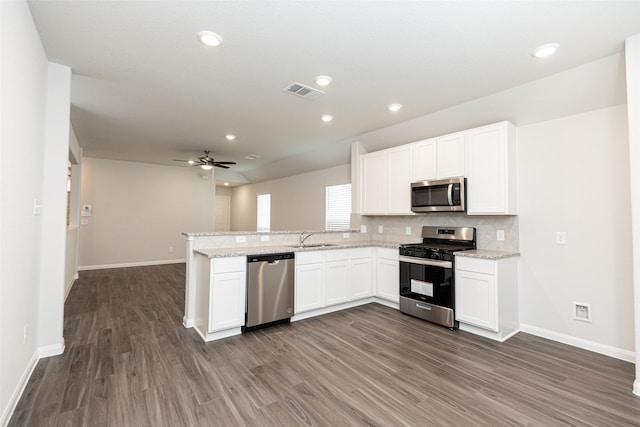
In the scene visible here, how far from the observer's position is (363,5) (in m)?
1.92

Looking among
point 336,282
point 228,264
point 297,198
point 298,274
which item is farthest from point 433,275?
point 297,198

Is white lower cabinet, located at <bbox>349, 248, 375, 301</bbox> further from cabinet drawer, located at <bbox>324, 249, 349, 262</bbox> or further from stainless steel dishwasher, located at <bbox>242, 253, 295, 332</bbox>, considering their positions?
stainless steel dishwasher, located at <bbox>242, 253, 295, 332</bbox>

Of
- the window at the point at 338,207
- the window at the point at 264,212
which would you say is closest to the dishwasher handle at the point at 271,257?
the window at the point at 338,207

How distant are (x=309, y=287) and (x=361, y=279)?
36.5 inches

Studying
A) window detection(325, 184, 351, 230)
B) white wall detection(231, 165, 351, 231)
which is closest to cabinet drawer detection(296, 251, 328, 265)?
window detection(325, 184, 351, 230)

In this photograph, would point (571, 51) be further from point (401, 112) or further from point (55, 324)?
point (55, 324)

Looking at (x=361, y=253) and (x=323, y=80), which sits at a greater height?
(x=323, y=80)

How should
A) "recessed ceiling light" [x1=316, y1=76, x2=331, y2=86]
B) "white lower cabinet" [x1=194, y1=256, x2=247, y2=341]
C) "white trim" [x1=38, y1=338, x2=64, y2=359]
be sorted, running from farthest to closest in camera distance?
"white lower cabinet" [x1=194, y1=256, x2=247, y2=341], "recessed ceiling light" [x1=316, y1=76, x2=331, y2=86], "white trim" [x1=38, y1=338, x2=64, y2=359]

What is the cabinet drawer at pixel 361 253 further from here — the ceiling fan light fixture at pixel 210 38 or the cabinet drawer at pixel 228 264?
the ceiling fan light fixture at pixel 210 38

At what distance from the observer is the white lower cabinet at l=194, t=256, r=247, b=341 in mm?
3107

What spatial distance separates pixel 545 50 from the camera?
7.88 ft

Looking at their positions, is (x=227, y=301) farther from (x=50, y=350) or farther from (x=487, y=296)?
(x=487, y=296)

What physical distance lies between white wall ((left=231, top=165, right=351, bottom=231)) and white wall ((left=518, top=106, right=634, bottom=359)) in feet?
Answer: 10.8

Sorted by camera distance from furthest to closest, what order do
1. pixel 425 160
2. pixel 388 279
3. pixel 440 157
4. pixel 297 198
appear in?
1. pixel 297 198
2. pixel 388 279
3. pixel 425 160
4. pixel 440 157
